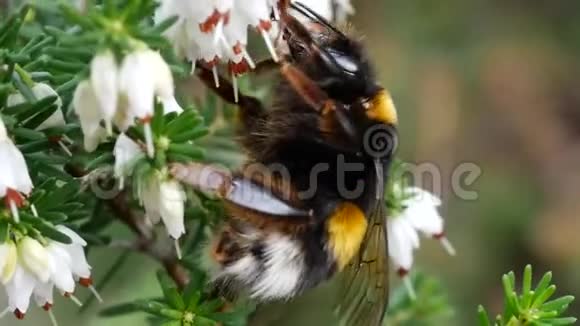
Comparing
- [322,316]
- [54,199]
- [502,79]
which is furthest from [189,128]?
[502,79]

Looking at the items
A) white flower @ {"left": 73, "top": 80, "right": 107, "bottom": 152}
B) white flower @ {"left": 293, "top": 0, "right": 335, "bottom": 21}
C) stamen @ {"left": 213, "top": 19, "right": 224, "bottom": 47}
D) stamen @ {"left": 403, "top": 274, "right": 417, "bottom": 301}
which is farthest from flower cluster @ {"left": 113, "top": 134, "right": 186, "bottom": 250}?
stamen @ {"left": 403, "top": 274, "right": 417, "bottom": 301}

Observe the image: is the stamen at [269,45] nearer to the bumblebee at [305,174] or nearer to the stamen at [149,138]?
the bumblebee at [305,174]

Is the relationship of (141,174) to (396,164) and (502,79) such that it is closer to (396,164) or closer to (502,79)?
(396,164)

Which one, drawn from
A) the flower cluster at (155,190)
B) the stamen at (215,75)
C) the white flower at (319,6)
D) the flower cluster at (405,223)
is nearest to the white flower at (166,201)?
the flower cluster at (155,190)

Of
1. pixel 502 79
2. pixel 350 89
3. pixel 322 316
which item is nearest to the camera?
pixel 350 89

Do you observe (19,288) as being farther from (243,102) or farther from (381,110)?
(381,110)

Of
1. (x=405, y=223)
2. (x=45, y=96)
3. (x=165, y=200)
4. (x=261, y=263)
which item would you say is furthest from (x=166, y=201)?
(x=405, y=223)

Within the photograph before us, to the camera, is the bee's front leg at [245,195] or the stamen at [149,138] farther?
the bee's front leg at [245,195]

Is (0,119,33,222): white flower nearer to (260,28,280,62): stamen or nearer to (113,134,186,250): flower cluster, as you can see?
(113,134,186,250): flower cluster
